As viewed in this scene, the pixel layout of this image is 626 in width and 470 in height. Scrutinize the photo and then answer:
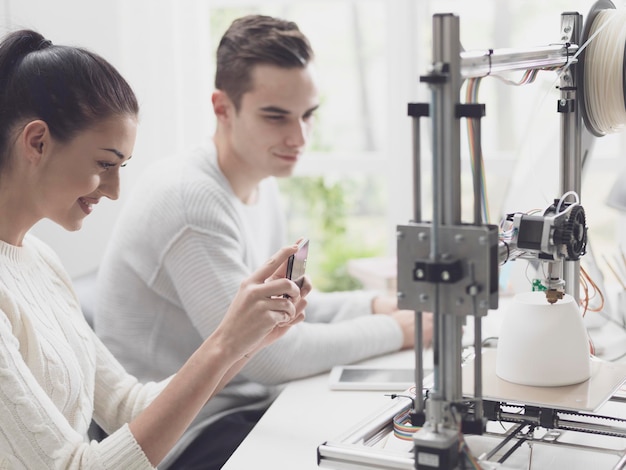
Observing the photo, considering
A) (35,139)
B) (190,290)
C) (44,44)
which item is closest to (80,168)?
(35,139)

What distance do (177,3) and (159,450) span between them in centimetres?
203

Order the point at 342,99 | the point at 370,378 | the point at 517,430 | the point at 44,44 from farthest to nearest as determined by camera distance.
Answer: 1. the point at 342,99
2. the point at 370,378
3. the point at 44,44
4. the point at 517,430

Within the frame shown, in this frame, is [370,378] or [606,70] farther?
[370,378]

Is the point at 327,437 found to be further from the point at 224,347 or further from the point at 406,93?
the point at 406,93

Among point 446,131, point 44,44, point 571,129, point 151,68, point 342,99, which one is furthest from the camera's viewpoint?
point 342,99

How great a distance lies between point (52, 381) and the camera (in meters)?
1.25

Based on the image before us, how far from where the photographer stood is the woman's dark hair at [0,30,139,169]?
121cm

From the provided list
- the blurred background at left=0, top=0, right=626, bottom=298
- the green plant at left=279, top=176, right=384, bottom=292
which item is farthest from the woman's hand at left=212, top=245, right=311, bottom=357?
the green plant at left=279, top=176, right=384, bottom=292

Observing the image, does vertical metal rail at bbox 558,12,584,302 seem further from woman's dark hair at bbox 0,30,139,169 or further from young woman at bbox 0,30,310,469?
woman's dark hair at bbox 0,30,139,169

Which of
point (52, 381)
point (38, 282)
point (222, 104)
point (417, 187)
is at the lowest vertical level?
point (52, 381)

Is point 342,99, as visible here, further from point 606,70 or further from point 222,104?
point 606,70

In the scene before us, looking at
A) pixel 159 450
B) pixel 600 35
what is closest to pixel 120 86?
pixel 159 450

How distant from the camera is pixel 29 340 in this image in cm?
122

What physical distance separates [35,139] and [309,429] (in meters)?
0.59
